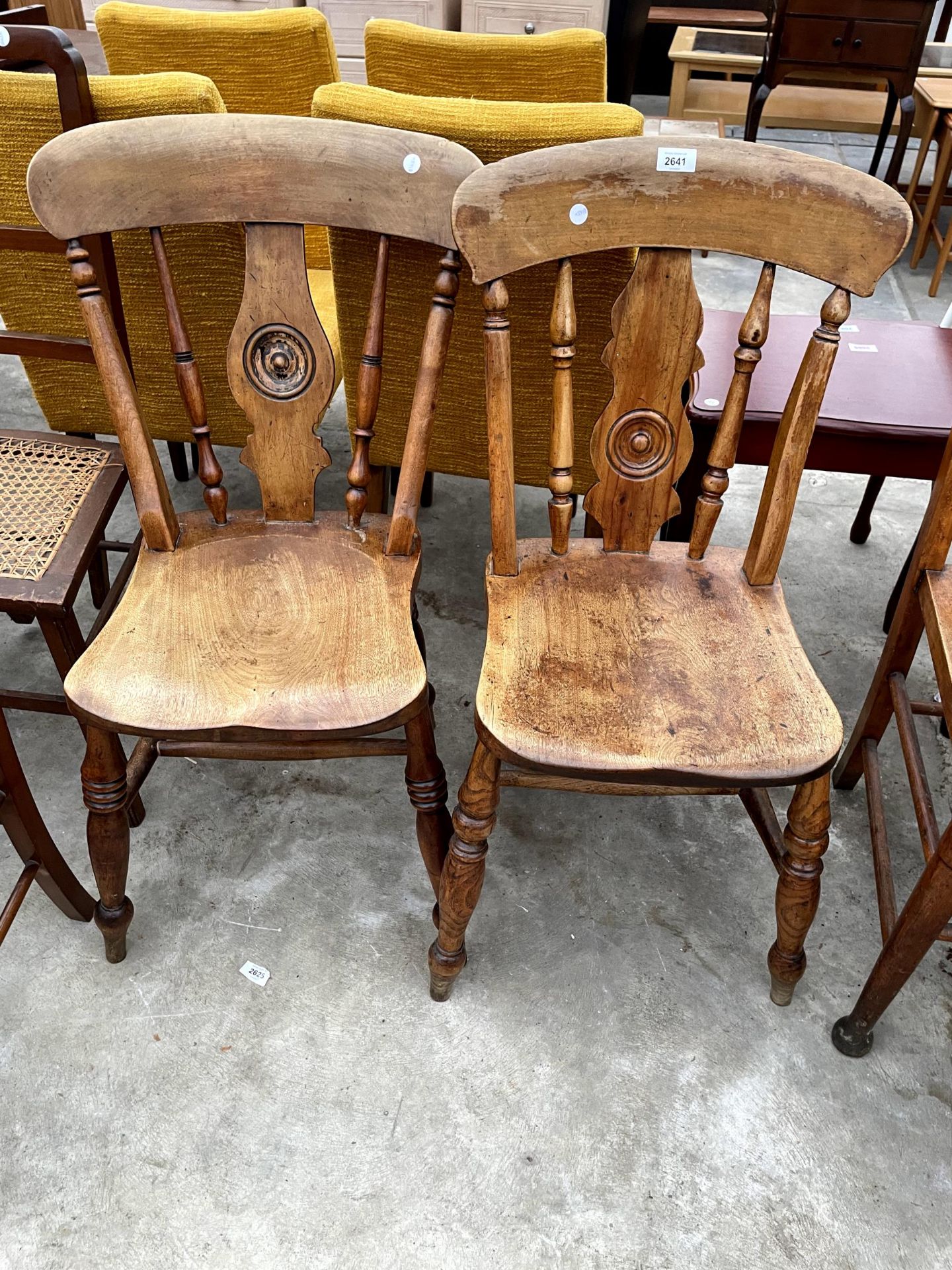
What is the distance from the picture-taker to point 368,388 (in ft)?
4.41

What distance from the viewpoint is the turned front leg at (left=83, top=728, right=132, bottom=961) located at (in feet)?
4.04

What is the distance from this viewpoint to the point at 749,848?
1.61 m

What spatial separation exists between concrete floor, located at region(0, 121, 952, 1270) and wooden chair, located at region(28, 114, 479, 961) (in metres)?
0.18

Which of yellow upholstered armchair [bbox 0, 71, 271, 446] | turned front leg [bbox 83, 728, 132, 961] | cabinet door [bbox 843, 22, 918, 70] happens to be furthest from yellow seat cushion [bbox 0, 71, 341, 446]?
cabinet door [bbox 843, 22, 918, 70]

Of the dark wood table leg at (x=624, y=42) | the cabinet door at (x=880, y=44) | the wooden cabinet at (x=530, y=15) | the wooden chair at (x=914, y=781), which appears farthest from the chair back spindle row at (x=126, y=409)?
the dark wood table leg at (x=624, y=42)

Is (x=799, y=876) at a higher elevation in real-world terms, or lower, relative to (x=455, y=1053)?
higher

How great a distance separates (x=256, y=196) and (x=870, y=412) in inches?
38.1

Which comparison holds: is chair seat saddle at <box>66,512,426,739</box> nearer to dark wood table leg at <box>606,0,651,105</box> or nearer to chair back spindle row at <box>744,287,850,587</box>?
chair back spindle row at <box>744,287,850,587</box>

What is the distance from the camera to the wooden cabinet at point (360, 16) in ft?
13.2

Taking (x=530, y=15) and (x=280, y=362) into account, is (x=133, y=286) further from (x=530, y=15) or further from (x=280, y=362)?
(x=530, y=15)

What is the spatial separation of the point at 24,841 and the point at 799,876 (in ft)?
3.40

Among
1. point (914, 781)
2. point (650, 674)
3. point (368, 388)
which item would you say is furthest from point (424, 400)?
point (914, 781)

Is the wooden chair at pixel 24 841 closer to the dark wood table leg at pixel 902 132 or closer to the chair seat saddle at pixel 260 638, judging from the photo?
the chair seat saddle at pixel 260 638

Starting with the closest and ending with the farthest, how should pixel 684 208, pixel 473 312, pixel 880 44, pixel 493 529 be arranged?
pixel 684 208 < pixel 493 529 < pixel 473 312 < pixel 880 44
